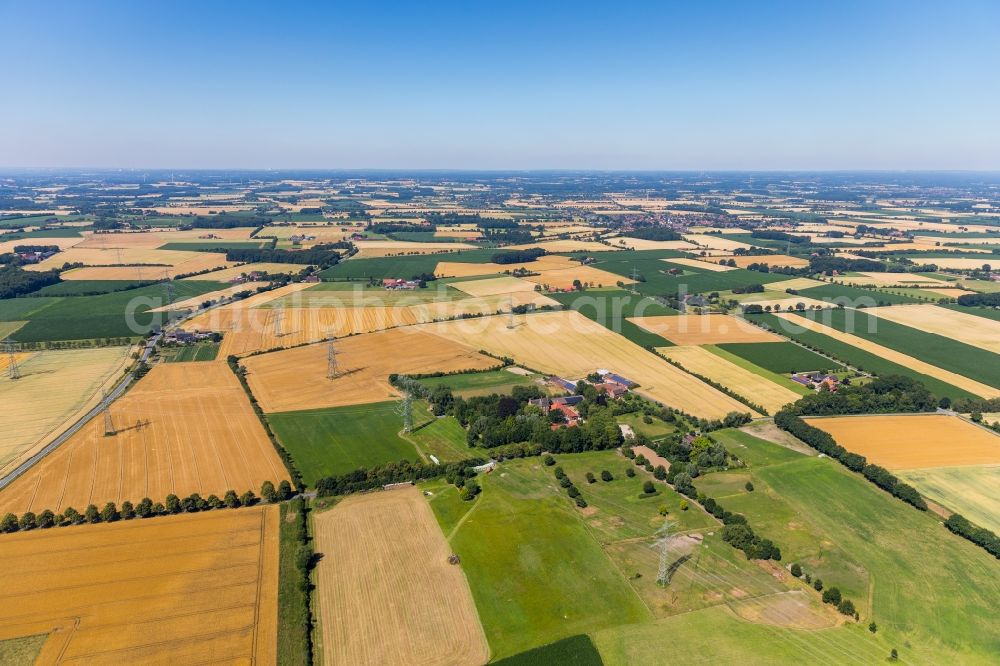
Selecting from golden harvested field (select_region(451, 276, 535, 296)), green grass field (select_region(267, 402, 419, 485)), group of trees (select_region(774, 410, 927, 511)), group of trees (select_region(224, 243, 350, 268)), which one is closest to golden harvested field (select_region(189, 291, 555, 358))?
golden harvested field (select_region(451, 276, 535, 296))

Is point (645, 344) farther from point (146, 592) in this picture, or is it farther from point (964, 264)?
point (964, 264)

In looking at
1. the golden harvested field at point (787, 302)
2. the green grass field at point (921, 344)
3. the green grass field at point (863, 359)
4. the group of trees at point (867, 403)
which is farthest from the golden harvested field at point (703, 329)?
the group of trees at point (867, 403)

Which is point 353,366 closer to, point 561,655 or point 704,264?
point 561,655

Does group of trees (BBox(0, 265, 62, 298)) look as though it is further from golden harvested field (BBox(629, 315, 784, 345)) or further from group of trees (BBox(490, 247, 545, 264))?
golden harvested field (BBox(629, 315, 784, 345))

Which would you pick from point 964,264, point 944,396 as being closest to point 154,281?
point 944,396

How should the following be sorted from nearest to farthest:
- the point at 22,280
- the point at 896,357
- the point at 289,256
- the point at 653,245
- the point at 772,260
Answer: the point at 896,357 < the point at 22,280 < the point at 289,256 < the point at 772,260 < the point at 653,245

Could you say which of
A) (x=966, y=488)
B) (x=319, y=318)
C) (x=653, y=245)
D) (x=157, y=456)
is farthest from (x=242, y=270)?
(x=966, y=488)

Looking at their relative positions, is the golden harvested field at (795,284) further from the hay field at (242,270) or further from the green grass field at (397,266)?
the hay field at (242,270)
